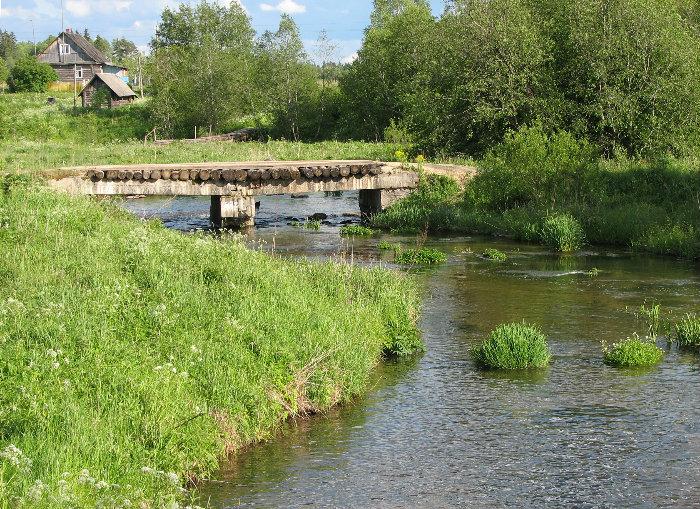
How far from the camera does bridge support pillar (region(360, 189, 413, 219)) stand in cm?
3859

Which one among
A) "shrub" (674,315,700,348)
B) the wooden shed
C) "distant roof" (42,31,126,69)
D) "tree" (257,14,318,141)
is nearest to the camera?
"shrub" (674,315,700,348)

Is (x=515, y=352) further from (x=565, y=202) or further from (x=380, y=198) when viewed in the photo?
(x=380, y=198)

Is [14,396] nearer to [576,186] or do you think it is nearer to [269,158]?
[576,186]

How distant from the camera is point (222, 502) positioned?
1067 centimetres

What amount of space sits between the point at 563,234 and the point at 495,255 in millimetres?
2837

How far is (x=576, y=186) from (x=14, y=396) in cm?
2612

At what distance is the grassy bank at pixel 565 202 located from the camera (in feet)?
99.3

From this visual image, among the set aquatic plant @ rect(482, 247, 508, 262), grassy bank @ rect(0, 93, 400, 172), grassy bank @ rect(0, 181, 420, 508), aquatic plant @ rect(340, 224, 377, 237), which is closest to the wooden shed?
grassy bank @ rect(0, 93, 400, 172)

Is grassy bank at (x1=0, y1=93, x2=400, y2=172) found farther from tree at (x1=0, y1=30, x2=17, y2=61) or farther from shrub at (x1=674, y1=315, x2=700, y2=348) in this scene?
tree at (x1=0, y1=30, x2=17, y2=61)

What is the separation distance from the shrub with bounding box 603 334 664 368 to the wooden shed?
249 feet

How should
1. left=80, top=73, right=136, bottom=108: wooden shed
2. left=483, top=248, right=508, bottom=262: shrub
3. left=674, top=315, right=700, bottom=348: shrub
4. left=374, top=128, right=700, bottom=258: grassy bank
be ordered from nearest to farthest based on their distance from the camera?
left=674, top=315, right=700, bottom=348: shrub → left=483, top=248, right=508, bottom=262: shrub → left=374, top=128, right=700, bottom=258: grassy bank → left=80, top=73, right=136, bottom=108: wooden shed

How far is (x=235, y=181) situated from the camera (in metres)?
36.8

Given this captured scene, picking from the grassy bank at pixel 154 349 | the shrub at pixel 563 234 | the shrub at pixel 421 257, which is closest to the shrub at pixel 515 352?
the grassy bank at pixel 154 349

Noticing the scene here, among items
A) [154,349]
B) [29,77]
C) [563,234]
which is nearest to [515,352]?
[154,349]
